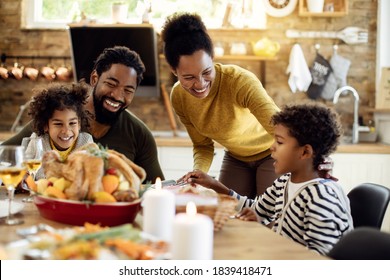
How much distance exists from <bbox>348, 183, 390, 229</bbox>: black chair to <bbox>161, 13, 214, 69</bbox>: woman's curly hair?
34.0 inches

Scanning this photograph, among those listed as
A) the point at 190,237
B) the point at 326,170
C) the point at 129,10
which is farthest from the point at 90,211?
the point at 129,10


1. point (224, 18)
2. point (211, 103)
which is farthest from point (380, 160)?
point (211, 103)

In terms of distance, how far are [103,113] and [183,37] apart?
0.59 metres

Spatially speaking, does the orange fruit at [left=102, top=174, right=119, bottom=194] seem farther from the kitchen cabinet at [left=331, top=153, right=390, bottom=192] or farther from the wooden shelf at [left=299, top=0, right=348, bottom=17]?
the wooden shelf at [left=299, top=0, right=348, bottom=17]

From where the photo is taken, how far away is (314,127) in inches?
73.0

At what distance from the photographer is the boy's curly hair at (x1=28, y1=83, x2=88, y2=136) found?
Answer: 2.38 meters

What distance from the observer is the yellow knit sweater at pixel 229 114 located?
2.46 meters

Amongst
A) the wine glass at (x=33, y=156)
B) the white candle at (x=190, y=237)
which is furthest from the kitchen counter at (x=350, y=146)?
the white candle at (x=190, y=237)

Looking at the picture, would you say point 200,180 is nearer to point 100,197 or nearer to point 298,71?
point 100,197

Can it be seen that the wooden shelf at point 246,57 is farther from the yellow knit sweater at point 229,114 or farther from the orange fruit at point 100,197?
the orange fruit at point 100,197

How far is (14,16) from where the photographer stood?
466 cm

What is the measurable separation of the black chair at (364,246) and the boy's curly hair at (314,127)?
2.36 ft

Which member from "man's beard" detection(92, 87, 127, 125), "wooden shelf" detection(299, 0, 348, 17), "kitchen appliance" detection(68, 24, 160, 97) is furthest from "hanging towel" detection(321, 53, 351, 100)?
"man's beard" detection(92, 87, 127, 125)
